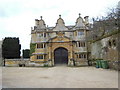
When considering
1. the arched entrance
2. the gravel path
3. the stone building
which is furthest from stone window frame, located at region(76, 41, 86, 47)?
the gravel path

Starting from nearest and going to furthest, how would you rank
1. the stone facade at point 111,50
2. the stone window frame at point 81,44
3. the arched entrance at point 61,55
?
the stone facade at point 111,50 → the stone window frame at point 81,44 → the arched entrance at point 61,55

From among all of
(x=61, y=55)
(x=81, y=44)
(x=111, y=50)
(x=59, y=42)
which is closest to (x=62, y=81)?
Result: (x=111, y=50)

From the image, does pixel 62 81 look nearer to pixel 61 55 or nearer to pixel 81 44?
pixel 81 44

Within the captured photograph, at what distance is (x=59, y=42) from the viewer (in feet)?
108

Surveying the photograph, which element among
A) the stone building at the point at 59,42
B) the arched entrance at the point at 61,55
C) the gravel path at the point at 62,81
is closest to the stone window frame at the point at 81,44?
the stone building at the point at 59,42

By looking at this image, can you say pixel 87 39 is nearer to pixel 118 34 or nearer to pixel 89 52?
pixel 89 52

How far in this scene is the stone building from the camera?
32.6 metres

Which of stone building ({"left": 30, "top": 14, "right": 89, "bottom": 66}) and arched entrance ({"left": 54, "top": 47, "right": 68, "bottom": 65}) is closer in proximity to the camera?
stone building ({"left": 30, "top": 14, "right": 89, "bottom": 66})

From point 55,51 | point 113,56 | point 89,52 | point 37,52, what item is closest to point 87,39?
Answer: point 89,52

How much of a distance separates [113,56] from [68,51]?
1417cm

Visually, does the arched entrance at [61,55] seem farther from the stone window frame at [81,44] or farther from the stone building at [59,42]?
the stone window frame at [81,44]

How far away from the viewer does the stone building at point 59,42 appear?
32.6 m

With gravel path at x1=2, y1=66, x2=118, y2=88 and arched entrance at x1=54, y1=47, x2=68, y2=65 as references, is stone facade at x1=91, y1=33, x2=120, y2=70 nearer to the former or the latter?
gravel path at x1=2, y1=66, x2=118, y2=88

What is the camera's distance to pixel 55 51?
35.3m
